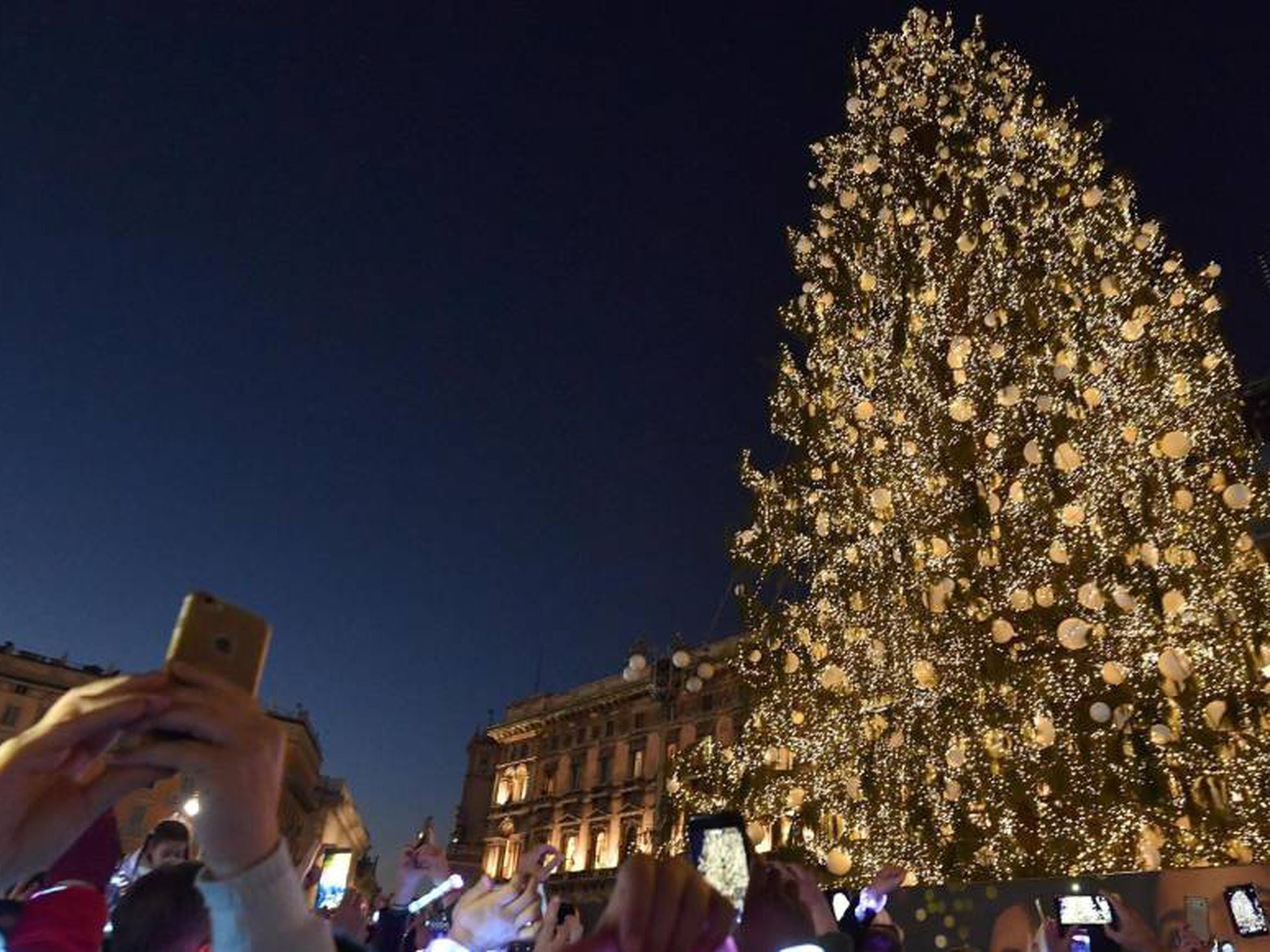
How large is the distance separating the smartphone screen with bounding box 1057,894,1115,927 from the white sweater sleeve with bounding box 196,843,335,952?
7604mm

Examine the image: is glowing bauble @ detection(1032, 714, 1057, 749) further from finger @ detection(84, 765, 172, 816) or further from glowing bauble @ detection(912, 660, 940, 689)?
finger @ detection(84, 765, 172, 816)

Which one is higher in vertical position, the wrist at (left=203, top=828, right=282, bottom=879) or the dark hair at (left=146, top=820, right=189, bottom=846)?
the dark hair at (left=146, top=820, right=189, bottom=846)

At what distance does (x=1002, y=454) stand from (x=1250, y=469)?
129 inches

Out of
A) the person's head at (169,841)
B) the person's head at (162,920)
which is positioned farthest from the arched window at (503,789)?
the person's head at (162,920)

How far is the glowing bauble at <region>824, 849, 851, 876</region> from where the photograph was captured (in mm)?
9562

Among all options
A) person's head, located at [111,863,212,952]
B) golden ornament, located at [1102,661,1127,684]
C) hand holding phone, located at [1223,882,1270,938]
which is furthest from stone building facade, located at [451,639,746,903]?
person's head, located at [111,863,212,952]

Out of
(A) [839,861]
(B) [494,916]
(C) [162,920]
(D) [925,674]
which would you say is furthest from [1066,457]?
(C) [162,920]

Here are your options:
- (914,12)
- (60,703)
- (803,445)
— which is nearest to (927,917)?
(803,445)

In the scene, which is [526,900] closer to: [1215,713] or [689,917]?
[689,917]

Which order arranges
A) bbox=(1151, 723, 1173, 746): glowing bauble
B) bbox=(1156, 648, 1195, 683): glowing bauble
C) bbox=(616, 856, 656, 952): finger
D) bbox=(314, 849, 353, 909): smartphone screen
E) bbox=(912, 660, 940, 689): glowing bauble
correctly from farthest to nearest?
bbox=(912, 660, 940, 689): glowing bauble
bbox=(1151, 723, 1173, 746): glowing bauble
bbox=(1156, 648, 1195, 683): glowing bauble
bbox=(314, 849, 353, 909): smartphone screen
bbox=(616, 856, 656, 952): finger

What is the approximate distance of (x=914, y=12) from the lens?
13.5 meters

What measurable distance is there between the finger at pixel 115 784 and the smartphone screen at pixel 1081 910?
25.6 feet

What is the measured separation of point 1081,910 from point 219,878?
7.97 meters

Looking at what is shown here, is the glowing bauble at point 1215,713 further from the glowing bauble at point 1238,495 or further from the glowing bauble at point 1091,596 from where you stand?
the glowing bauble at point 1238,495
